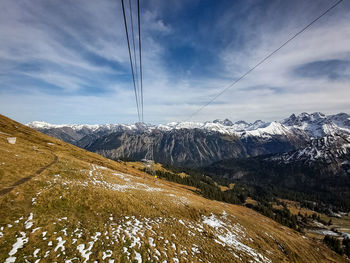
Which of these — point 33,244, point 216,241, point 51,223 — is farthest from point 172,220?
point 33,244

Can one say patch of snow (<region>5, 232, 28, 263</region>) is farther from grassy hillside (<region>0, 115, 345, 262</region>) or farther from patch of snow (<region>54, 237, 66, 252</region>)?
patch of snow (<region>54, 237, 66, 252</region>)

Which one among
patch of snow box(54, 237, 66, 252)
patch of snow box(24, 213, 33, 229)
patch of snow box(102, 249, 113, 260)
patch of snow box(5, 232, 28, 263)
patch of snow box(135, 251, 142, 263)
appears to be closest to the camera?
patch of snow box(5, 232, 28, 263)

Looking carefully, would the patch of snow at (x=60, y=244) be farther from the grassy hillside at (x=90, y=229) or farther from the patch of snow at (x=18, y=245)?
the patch of snow at (x=18, y=245)

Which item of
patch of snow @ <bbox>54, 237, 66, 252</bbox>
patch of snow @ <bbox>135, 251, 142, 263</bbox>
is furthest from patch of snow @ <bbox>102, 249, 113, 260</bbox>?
patch of snow @ <bbox>54, 237, 66, 252</bbox>

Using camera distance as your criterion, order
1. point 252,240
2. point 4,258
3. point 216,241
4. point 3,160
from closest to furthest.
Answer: point 4,258
point 216,241
point 3,160
point 252,240

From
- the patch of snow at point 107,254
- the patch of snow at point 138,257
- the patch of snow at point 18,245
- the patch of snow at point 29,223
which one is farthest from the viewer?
the patch of snow at point 29,223

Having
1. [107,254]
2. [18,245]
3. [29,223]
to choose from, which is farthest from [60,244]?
[29,223]

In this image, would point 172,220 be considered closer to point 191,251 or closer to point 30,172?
point 191,251

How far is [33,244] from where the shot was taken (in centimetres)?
1084

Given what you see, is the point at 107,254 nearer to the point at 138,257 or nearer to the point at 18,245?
the point at 138,257

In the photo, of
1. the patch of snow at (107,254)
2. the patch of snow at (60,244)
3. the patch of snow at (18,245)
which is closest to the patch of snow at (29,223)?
the patch of snow at (18,245)

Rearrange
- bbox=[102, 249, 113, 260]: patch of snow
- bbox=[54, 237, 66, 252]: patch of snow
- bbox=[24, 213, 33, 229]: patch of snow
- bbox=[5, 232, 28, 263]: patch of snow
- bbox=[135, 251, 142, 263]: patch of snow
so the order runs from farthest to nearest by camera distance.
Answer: bbox=[24, 213, 33, 229]: patch of snow → bbox=[135, 251, 142, 263]: patch of snow → bbox=[102, 249, 113, 260]: patch of snow → bbox=[54, 237, 66, 252]: patch of snow → bbox=[5, 232, 28, 263]: patch of snow

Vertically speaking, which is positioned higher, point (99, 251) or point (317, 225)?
point (99, 251)

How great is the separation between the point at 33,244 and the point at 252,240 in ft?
108
